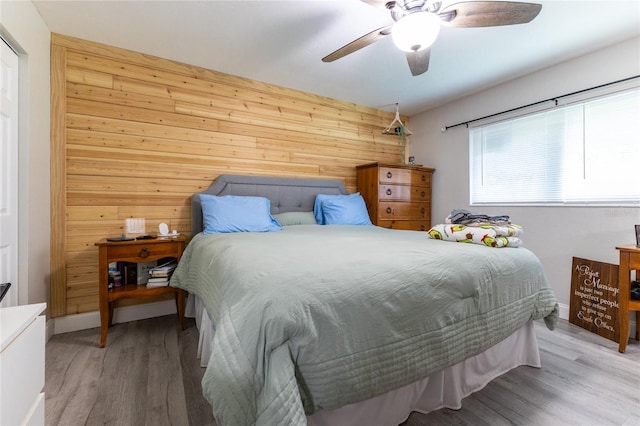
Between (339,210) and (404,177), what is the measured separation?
1.13 metres

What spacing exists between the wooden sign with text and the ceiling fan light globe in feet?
7.35

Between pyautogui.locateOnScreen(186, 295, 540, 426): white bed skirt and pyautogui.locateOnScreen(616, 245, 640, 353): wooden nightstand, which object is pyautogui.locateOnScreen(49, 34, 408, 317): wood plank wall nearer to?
pyautogui.locateOnScreen(186, 295, 540, 426): white bed skirt

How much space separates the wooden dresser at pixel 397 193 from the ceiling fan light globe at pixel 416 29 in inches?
70.2

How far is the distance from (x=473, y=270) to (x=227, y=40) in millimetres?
2415

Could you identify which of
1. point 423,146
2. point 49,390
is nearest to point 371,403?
point 49,390

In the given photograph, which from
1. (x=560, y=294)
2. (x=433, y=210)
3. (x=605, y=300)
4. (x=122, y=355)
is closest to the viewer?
(x=122, y=355)

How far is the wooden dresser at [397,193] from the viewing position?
332 cm

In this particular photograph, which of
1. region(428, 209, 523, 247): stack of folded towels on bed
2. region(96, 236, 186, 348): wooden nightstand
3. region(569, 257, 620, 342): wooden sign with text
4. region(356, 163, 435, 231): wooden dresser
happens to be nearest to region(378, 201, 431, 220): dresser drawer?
region(356, 163, 435, 231): wooden dresser

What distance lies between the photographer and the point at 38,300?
193 cm

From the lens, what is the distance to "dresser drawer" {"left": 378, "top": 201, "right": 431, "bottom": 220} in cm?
334

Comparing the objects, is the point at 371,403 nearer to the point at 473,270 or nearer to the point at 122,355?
the point at 473,270

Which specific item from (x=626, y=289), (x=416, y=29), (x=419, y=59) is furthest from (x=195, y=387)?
(x=626, y=289)

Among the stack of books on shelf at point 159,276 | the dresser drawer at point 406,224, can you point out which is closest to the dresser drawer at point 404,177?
the dresser drawer at point 406,224

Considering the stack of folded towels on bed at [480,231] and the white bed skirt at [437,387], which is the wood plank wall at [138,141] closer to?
the white bed skirt at [437,387]
